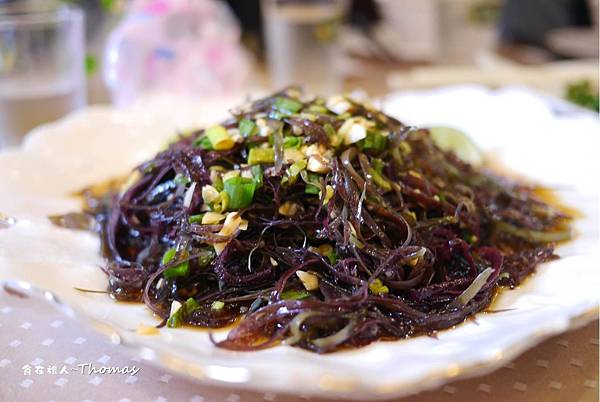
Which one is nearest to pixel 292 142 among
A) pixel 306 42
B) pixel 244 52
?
pixel 306 42

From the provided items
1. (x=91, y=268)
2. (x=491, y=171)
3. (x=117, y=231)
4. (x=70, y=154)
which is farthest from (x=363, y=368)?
(x=70, y=154)

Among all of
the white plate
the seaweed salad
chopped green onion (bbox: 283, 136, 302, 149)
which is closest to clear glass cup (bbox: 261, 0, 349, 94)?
the white plate

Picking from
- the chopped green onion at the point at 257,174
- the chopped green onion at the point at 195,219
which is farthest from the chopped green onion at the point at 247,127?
the chopped green onion at the point at 195,219

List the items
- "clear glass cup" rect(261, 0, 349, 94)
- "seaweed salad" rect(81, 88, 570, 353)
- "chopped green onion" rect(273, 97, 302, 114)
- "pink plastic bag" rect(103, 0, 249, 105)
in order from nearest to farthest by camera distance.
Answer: "seaweed salad" rect(81, 88, 570, 353) < "chopped green onion" rect(273, 97, 302, 114) < "pink plastic bag" rect(103, 0, 249, 105) < "clear glass cup" rect(261, 0, 349, 94)

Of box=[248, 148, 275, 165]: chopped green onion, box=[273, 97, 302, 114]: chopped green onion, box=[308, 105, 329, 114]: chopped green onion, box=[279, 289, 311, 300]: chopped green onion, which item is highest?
box=[273, 97, 302, 114]: chopped green onion

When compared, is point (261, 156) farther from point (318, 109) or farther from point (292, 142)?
point (318, 109)

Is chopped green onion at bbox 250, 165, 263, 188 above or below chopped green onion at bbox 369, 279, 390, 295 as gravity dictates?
above

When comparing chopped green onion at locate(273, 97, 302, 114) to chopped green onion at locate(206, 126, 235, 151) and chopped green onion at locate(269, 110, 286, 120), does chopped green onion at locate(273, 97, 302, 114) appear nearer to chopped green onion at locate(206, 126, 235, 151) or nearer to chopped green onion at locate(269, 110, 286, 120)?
chopped green onion at locate(269, 110, 286, 120)

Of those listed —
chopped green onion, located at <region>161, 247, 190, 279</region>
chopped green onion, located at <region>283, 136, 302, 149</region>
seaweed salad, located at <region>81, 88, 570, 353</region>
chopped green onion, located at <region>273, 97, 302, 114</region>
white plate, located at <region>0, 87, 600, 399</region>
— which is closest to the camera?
white plate, located at <region>0, 87, 600, 399</region>
